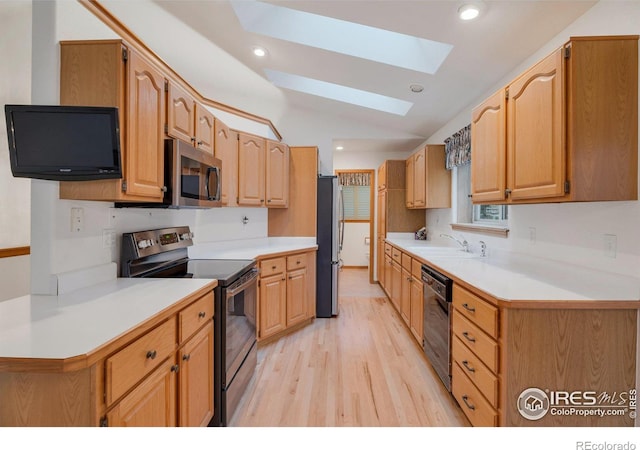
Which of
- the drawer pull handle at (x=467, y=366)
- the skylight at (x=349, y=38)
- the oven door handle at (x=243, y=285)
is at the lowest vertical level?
the drawer pull handle at (x=467, y=366)

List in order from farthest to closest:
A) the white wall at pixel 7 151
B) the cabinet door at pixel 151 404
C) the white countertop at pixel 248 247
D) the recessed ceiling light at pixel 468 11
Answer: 1. the white countertop at pixel 248 247
2. the white wall at pixel 7 151
3. the recessed ceiling light at pixel 468 11
4. the cabinet door at pixel 151 404

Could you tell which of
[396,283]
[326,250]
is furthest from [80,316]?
[396,283]

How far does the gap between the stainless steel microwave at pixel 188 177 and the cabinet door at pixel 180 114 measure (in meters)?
0.13

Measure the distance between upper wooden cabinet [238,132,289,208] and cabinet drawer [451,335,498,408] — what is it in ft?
7.38

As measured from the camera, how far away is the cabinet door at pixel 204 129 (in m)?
2.29

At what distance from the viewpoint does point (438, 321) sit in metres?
2.28

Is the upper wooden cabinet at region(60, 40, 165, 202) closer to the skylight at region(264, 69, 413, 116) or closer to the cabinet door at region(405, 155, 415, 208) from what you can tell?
the skylight at region(264, 69, 413, 116)

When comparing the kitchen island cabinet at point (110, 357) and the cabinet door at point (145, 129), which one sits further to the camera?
the cabinet door at point (145, 129)

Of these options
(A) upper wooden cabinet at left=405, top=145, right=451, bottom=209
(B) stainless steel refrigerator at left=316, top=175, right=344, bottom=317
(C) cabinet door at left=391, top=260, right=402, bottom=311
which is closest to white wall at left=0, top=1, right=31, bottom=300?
(B) stainless steel refrigerator at left=316, top=175, right=344, bottom=317

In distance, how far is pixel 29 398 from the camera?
908mm

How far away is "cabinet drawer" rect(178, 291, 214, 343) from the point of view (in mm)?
1403

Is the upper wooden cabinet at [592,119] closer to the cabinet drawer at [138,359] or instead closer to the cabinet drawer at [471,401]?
the cabinet drawer at [471,401]

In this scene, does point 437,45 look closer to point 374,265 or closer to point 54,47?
point 54,47

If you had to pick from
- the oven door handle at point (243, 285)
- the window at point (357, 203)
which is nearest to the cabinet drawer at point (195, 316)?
the oven door handle at point (243, 285)
